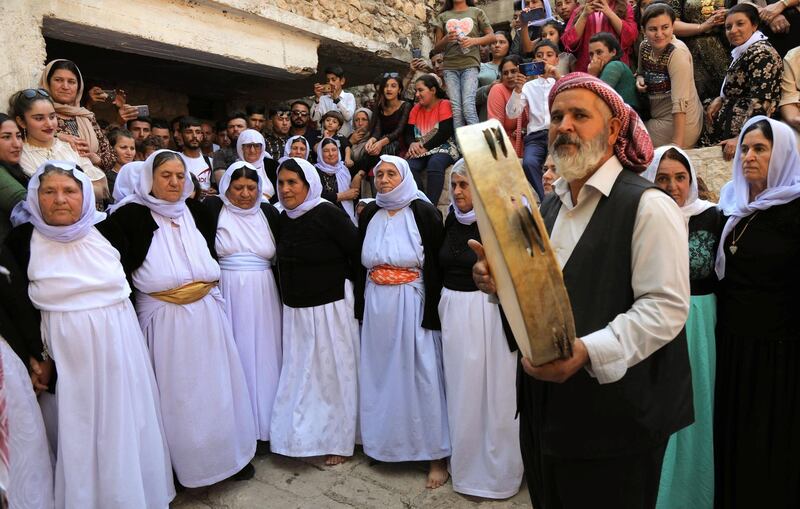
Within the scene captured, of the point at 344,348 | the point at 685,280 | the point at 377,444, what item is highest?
the point at 685,280

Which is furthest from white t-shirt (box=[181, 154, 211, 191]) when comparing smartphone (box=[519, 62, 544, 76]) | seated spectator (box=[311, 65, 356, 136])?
smartphone (box=[519, 62, 544, 76])

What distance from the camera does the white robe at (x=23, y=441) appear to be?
2.75 metres

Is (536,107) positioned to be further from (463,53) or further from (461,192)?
(461,192)

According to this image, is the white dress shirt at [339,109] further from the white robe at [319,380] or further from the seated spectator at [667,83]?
the white robe at [319,380]

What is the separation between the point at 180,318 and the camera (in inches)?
138

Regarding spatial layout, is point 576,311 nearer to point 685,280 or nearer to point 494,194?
point 685,280

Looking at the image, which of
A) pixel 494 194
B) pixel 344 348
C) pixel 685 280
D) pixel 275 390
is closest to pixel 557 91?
pixel 494 194

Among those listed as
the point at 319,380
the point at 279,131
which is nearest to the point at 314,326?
the point at 319,380

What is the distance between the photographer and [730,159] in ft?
15.7

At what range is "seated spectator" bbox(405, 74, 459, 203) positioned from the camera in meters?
6.01

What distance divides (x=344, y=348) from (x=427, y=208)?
1.25m

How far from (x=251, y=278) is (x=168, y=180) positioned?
943 millimetres

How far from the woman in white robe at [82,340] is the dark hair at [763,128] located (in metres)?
3.61

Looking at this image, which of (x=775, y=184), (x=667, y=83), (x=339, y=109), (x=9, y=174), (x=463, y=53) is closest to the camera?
(x=775, y=184)
